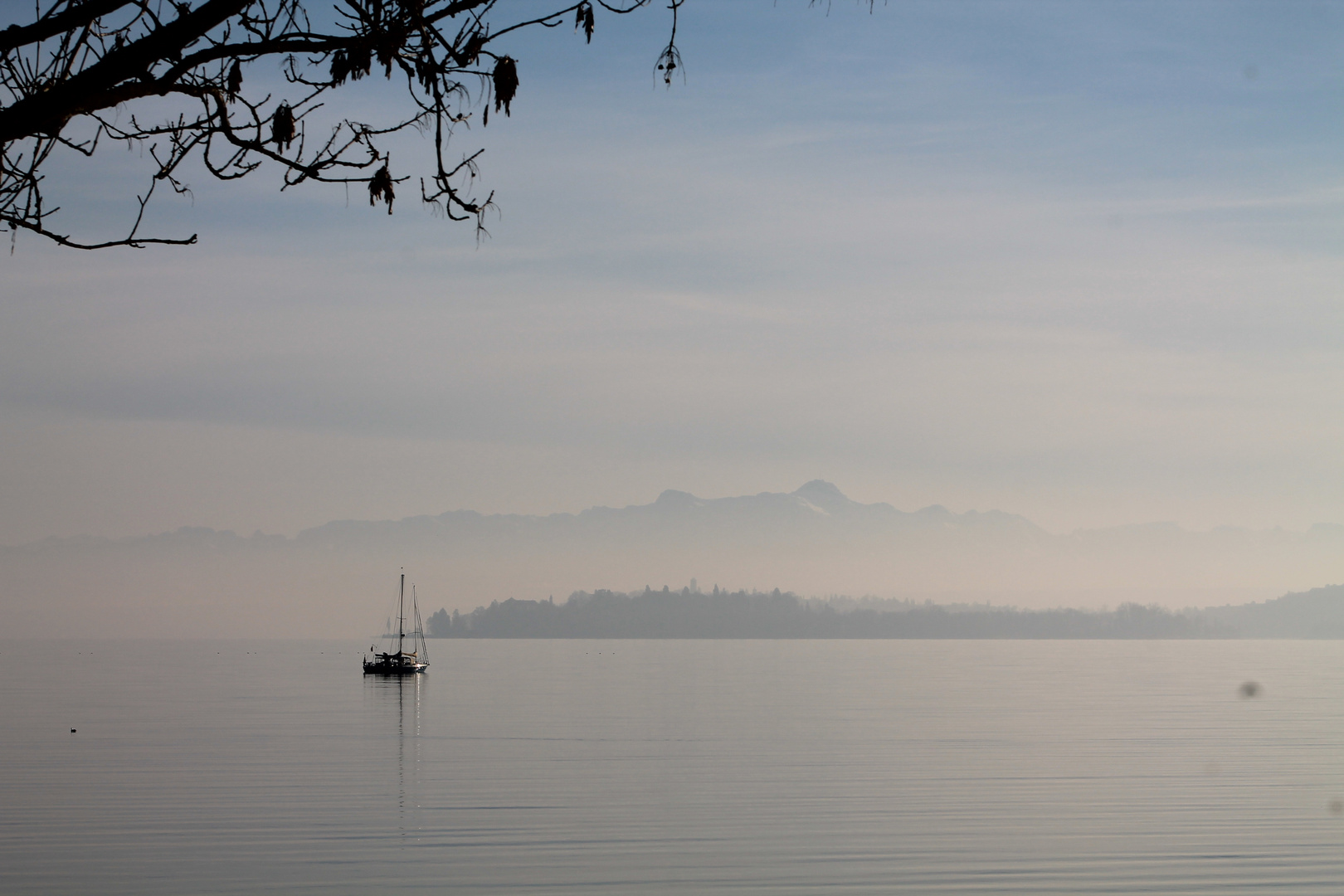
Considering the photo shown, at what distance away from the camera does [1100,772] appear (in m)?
53.9

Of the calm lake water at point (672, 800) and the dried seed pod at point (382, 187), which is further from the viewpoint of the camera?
the calm lake water at point (672, 800)

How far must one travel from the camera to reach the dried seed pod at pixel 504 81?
25.3ft

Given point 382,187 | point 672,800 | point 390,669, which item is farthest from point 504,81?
point 390,669

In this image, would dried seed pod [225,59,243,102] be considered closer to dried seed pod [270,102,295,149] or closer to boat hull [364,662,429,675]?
dried seed pod [270,102,295,149]

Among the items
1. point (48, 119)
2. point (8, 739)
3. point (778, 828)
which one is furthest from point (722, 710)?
point (48, 119)

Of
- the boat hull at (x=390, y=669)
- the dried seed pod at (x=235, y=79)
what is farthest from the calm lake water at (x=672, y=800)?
the boat hull at (x=390, y=669)

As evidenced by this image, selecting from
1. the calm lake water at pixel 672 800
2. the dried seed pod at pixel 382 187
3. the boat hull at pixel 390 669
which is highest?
the dried seed pod at pixel 382 187

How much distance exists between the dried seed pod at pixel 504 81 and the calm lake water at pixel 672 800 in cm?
2386

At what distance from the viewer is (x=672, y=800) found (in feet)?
147

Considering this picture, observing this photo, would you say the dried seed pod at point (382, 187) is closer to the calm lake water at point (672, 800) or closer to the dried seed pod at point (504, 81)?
the dried seed pod at point (504, 81)

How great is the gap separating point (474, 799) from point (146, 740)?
3217cm

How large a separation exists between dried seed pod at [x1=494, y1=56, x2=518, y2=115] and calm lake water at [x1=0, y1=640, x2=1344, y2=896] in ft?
78.3

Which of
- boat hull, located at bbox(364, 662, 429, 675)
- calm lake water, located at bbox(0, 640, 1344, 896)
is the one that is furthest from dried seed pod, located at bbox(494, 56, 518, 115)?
boat hull, located at bbox(364, 662, 429, 675)

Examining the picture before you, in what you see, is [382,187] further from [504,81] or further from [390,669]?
[390,669]
